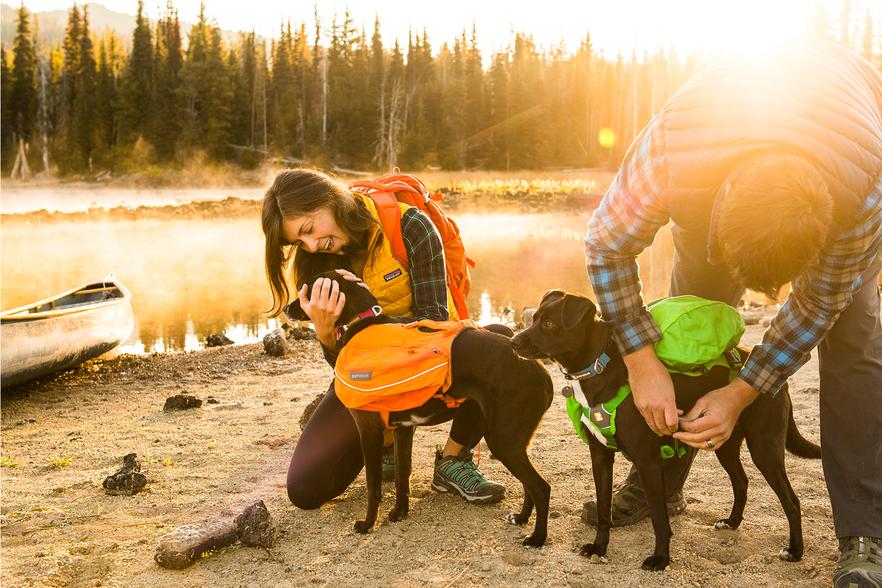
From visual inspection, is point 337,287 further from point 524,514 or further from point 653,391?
point 653,391

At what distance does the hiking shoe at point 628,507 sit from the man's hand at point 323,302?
1503 millimetres

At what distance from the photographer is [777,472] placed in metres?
3.07

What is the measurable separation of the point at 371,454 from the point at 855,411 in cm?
207

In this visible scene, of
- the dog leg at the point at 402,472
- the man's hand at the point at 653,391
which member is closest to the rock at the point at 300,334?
the dog leg at the point at 402,472

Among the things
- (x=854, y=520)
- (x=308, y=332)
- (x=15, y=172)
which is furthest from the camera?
(x=15, y=172)

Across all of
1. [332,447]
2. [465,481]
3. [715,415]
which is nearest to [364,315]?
[332,447]

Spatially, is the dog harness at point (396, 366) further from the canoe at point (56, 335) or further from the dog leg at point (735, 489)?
the canoe at point (56, 335)

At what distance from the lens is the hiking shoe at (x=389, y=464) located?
4.32 m

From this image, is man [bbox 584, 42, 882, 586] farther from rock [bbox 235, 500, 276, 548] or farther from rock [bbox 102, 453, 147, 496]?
rock [bbox 102, 453, 147, 496]

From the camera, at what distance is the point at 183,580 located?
319 cm

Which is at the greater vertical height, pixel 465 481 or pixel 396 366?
pixel 396 366

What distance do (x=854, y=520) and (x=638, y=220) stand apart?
1448mm

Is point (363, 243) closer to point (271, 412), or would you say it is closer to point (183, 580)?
point (183, 580)

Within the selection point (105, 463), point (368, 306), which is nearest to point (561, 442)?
point (368, 306)
